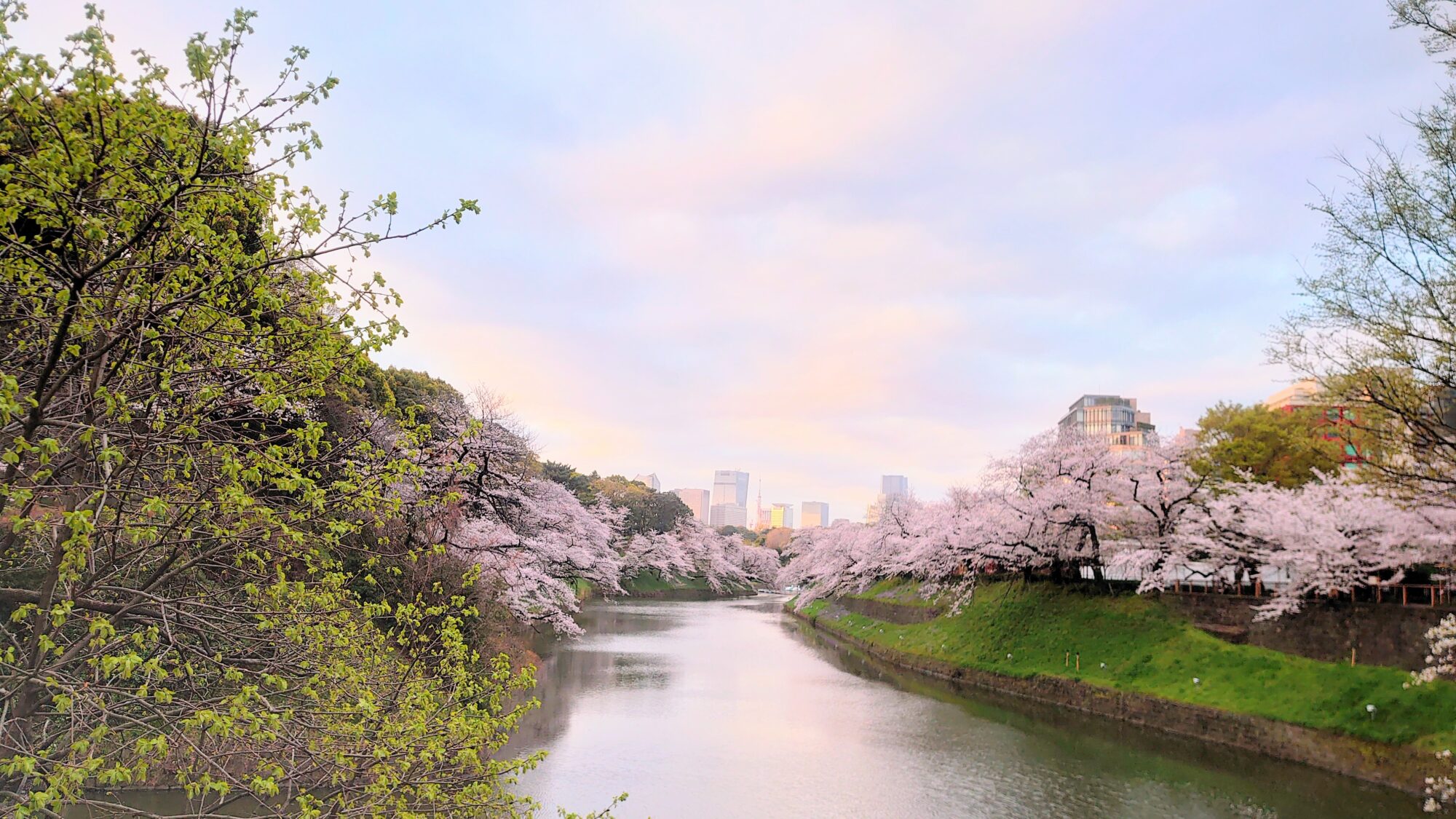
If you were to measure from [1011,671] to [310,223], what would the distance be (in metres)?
29.6

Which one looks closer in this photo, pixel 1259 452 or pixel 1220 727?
pixel 1220 727

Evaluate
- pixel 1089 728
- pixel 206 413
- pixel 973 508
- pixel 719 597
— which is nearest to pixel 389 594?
pixel 206 413

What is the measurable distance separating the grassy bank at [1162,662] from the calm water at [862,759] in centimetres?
174

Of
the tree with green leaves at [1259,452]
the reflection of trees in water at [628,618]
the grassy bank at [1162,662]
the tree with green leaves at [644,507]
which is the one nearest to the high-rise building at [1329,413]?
the grassy bank at [1162,662]

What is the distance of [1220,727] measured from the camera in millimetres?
22391

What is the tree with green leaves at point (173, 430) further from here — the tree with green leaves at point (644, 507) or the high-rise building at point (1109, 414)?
the high-rise building at point (1109, 414)

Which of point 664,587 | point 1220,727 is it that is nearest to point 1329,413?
point 1220,727

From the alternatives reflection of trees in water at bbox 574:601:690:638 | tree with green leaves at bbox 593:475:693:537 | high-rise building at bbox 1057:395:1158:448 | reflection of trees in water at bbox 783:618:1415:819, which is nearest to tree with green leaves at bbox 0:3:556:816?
reflection of trees in water at bbox 783:618:1415:819

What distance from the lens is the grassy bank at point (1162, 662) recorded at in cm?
1938

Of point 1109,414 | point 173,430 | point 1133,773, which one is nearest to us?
point 173,430

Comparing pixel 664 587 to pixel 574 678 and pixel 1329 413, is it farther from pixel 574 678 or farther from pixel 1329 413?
pixel 1329 413

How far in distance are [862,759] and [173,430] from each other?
1818 centimetres

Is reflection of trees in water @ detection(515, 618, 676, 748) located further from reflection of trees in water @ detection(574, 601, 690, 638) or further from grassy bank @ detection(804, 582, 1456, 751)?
grassy bank @ detection(804, 582, 1456, 751)

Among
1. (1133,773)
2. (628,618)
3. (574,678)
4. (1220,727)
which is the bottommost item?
(628,618)
